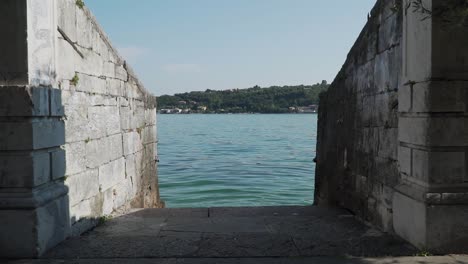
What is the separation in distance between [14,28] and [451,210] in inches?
171

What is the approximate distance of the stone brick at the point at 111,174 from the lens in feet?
21.4

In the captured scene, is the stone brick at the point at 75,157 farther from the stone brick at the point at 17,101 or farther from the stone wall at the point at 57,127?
the stone brick at the point at 17,101

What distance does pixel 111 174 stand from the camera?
6.93 meters

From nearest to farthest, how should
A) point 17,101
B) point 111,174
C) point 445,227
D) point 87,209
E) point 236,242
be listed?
point 17,101, point 445,227, point 236,242, point 87,209, point 111,174

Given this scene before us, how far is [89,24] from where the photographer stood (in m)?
6.20

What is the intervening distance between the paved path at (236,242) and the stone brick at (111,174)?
534 millimetres

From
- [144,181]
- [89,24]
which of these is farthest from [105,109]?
[144,181]

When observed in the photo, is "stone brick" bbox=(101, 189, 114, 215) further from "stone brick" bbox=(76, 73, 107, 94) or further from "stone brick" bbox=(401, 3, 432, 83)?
"stone brick" bbox=(401, 3, 432, 83)

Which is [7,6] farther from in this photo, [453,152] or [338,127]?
[338,127]

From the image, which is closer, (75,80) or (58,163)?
(58,163)

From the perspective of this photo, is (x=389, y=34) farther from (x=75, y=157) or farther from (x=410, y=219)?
(x=75, y=157)

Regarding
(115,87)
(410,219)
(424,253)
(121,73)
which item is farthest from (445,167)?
(121,73)

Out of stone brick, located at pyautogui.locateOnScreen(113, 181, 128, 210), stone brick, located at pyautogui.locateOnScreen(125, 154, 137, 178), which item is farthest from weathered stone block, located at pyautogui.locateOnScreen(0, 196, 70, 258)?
stone brick, located at pyautogui.locateOnScreen(125, 154, 137, 178)

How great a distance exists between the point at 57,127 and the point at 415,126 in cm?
358
